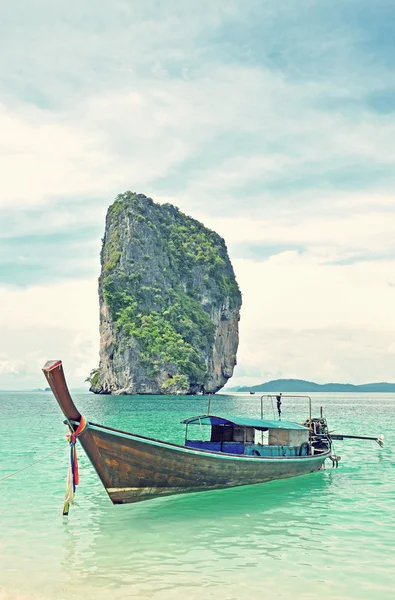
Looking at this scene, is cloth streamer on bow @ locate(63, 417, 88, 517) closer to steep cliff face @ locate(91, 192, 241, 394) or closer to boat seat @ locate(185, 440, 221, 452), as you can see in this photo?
boat seat @ locate(185, 440, 221, 452)

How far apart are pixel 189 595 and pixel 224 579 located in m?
0.81

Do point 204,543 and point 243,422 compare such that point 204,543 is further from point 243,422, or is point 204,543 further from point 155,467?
point 243,422

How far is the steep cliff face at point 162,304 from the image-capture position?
9675 centimetres

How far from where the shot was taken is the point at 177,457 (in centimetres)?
1377

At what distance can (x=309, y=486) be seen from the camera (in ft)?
57.0

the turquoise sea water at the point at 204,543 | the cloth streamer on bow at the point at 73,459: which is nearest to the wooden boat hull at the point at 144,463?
the cloth streamer on bow at the point at 73,459

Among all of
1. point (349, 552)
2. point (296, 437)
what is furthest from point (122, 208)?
point (349, 552)

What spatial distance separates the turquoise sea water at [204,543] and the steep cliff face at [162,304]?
78768 mm

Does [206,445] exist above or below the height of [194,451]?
below

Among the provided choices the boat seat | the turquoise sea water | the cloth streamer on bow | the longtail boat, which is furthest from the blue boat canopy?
the cloth streamer on bow

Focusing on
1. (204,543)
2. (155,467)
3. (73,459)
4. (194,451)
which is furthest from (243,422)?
(73,459)

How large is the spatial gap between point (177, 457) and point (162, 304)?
93.0 meters

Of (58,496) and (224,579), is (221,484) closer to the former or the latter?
(58,496)

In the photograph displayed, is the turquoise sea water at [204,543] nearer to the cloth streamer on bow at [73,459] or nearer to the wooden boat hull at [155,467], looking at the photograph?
the wooden boat hull at [155,467]
